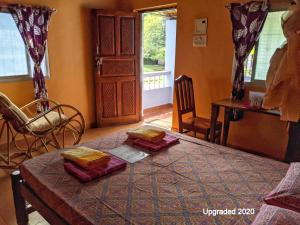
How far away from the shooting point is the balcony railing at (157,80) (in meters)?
5.51

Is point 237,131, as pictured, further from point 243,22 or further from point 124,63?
point 124,63

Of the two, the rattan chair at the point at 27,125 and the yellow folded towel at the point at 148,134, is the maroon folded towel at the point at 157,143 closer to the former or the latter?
the yellow folded towel at the point at 148,134

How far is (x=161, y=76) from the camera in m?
5.79

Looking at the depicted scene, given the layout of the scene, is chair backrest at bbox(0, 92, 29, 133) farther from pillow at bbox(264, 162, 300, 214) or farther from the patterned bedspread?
pillow at bbox(264, 162, 300, 214)

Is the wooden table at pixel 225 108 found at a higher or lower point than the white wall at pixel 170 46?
lower

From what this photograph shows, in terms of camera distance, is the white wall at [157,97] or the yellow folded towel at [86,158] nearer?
the yellow folded towel at [86,158]

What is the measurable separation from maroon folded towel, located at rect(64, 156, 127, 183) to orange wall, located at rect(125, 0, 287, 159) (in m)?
2.19

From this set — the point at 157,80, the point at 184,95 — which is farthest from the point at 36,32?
the point at 157,80

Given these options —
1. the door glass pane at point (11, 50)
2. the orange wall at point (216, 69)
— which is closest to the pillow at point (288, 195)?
the orange wall at point (216, 69)

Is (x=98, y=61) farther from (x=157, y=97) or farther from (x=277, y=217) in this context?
(x=277, y=217)

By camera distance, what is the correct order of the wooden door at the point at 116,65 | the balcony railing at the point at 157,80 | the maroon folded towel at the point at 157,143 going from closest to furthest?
the maroon folded towel at the point at 157,143 < the wooden door at the point at 116,65 < the balcony railing at the point at 157,80

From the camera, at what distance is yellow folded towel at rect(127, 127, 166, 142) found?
207 cm

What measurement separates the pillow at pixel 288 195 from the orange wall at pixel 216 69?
1922 millimetres

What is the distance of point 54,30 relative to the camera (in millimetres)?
3740
